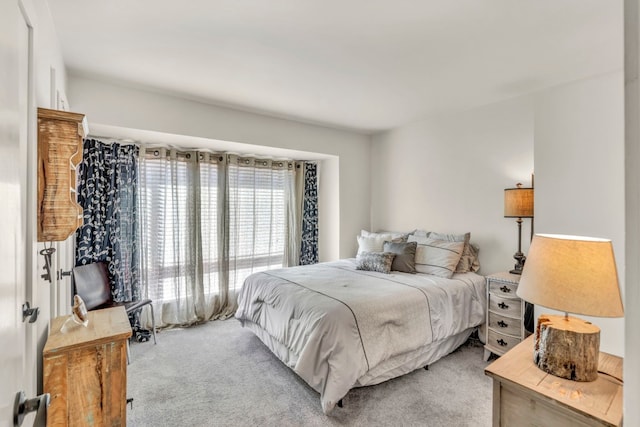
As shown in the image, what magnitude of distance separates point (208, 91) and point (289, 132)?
1.17 metres

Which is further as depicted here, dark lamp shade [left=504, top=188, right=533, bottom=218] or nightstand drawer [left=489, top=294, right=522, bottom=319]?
dark lamp shade [left=504, top=188, right=533, bottom=218]

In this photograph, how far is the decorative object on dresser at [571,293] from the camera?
112 cm

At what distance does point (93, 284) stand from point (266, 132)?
238 cm

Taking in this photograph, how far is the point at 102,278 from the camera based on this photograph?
117 inches

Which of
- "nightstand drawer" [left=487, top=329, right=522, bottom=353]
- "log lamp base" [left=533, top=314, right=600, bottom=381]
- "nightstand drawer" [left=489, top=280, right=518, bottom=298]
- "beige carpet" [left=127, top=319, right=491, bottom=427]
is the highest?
"log lamp base" [left=533, top=314, right=600, bottom=381]

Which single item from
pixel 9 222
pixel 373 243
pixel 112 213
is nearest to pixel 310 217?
pixel 373 243

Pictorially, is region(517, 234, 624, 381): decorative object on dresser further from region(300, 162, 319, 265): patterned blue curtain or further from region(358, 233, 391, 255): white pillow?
region(300, 162, 319, 265): patterned blue curtain

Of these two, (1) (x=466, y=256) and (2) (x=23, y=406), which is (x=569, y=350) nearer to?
(2) (x=23, y=406)

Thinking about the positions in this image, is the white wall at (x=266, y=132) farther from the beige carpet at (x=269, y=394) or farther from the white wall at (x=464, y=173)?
the beige carpet at (x=269, y=394)

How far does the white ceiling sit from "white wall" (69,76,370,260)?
0.54 feet

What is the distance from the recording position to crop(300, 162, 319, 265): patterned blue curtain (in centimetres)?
463

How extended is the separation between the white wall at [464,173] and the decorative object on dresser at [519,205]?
0.25 meters

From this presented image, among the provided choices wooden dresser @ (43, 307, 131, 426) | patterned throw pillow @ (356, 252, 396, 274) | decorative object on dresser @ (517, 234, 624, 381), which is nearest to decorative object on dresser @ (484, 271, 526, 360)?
patterned throw pillow @ (356, 252, 396, 274)

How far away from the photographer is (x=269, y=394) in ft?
7.34
